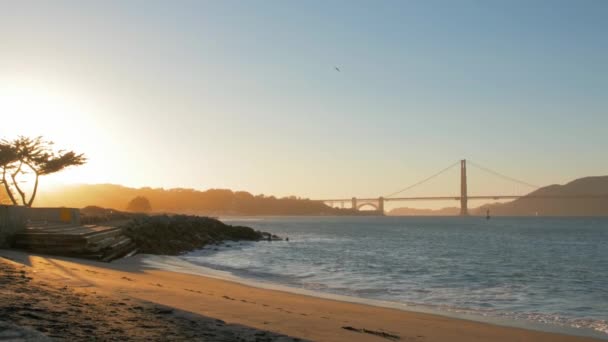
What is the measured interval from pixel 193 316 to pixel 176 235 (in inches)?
1090

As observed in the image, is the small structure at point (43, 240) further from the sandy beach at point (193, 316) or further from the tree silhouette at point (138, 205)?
the tree silhouette at point (138, 205)

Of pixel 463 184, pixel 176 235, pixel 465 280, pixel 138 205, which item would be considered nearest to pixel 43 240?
pixel 465 280

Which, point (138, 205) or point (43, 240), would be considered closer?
point (43, 240)

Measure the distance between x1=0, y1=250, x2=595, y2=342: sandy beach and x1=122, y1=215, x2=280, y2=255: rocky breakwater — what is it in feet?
47.9

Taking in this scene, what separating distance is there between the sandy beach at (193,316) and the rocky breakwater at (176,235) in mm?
14590

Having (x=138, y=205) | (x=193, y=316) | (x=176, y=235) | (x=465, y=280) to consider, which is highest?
(x=138, y=205)

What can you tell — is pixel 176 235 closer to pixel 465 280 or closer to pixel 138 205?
pixel 465 280

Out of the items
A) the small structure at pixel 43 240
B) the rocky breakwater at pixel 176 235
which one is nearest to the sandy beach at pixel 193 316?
the small structure at pixel 43 240

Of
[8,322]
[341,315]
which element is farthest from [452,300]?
[8,322]

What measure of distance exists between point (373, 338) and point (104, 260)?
38.8ft

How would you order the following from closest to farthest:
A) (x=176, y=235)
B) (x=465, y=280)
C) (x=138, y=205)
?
1. (x=465, y=280)
2. (x=176, y=235)
3. (x=138, y=205)

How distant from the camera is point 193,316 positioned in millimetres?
7270

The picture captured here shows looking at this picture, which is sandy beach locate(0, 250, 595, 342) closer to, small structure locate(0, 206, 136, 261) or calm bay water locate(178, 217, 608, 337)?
calm bay water locate(178, 217, 608, 337)

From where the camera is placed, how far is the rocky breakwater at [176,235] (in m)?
27.6
